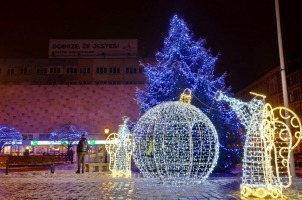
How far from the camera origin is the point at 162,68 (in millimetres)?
22094

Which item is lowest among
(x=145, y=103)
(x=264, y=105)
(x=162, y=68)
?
(x=264, y=105)

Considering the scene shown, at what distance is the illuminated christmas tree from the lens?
20547mm

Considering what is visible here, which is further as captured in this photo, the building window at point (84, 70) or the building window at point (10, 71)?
the building window at point (10, 71)

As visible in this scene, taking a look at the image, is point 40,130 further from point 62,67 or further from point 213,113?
point 213,113

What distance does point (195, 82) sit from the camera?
68.2 ft

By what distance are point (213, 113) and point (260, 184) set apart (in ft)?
32.2

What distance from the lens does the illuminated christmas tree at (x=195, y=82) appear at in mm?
20547

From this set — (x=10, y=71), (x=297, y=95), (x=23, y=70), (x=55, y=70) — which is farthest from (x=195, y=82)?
(x=10, y=71)

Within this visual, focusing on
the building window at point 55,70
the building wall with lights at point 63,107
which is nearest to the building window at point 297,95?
the building wall with lights at point 63,107

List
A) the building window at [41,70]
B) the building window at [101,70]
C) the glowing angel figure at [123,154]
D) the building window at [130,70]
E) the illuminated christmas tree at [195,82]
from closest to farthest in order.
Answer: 1. the glowing angel figure at [123,154]
2. the illuminated christmas tree at [195,82]
3. the building window at [130,70]
4. the building window at [101,70]
5. the building window at [41,70]

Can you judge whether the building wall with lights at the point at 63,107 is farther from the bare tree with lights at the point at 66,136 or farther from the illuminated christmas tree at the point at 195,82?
the illuminated christmas tree at the point at 195,82

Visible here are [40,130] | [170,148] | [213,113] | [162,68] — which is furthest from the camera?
[40,130]

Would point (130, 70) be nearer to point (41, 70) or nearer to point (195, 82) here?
point (41, 70)

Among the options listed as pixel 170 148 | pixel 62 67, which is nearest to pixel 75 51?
pixel 62 67
